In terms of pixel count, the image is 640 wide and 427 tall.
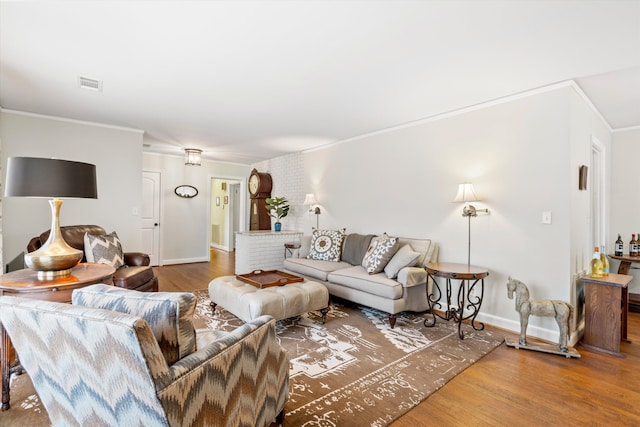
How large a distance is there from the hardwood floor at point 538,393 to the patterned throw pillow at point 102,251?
318 cm

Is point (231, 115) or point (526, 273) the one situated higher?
point (231, 115)

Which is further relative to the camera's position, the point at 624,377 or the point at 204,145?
the point at 204,145

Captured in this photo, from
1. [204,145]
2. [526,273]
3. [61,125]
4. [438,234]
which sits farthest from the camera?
[204,145]

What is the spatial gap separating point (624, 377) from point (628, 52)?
239 centimetres

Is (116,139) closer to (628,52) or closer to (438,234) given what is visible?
(438,234)

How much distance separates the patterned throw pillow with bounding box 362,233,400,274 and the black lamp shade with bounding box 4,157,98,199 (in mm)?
2779

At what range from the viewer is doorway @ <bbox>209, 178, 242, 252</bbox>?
8.47m

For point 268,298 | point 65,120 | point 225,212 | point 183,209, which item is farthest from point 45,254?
point 225,212

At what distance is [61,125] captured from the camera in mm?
4051

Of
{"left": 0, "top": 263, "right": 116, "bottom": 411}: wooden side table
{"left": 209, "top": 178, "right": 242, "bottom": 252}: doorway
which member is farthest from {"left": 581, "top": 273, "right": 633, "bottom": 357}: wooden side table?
{"left": 209, "top": 178, "right": 242, "bottom": 252}: doorway

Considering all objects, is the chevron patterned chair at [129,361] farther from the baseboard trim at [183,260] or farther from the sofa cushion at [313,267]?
the baseboard trim at [183,260]

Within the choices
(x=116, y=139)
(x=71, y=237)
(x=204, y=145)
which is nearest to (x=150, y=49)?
(x=71, y=237)

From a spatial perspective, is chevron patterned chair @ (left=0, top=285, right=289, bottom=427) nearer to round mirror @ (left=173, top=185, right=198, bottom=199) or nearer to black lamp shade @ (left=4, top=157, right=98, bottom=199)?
black lamp shade @ (left=4, top=157, right=98, bottom=199)

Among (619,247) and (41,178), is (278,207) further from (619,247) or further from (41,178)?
(619,247)
